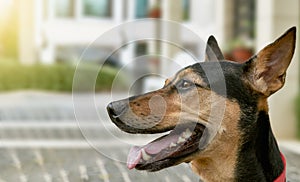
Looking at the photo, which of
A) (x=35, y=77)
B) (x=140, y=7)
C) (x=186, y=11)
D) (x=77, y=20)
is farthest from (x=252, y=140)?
(x=77, y=20)

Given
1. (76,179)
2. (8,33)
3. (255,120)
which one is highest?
(255,120)

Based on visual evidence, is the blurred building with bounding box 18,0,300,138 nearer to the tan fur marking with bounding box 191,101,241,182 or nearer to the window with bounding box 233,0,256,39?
the window with bounding box 233,0,256,39

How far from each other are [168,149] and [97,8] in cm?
2008

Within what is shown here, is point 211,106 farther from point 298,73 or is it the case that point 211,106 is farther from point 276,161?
point 298,73

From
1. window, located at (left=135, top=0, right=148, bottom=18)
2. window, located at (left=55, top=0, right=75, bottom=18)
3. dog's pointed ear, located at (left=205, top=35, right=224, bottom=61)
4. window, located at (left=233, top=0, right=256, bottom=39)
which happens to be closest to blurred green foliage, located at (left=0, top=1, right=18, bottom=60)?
window, located at (left=55, top=0, right=75, bottom=18)

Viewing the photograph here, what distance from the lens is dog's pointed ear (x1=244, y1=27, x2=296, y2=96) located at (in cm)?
250

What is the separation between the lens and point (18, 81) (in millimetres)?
15453

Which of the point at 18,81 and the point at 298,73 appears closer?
the point at 298,73

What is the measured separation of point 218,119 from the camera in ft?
8.25

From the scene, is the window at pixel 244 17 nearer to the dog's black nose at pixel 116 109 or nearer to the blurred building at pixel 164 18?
the blurred building at pixel 164 18

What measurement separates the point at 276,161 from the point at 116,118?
0.69 metres

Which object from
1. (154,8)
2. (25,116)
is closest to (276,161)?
(25,116)

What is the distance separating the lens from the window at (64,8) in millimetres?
21625

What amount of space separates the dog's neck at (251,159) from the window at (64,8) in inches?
768
